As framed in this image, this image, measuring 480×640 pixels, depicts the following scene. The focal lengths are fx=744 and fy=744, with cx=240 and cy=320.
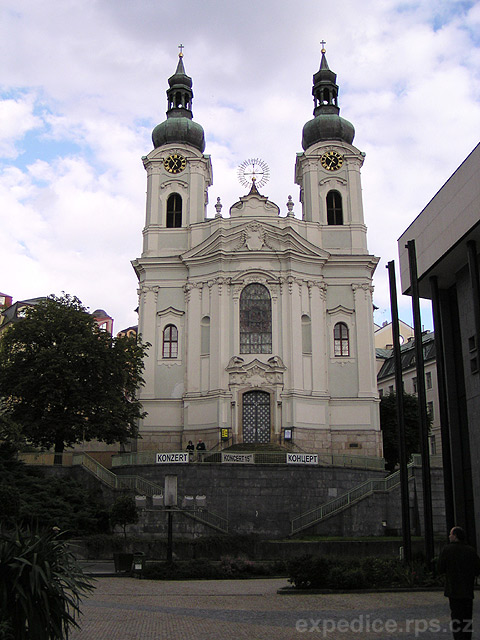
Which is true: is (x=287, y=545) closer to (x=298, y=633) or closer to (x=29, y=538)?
(x=298, y=633)

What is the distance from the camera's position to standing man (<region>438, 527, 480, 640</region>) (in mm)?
10297

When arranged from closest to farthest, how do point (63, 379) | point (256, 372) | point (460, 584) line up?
point (460, 584)
point (63, 379)
point (256, 372)

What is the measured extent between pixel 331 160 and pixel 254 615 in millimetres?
42746

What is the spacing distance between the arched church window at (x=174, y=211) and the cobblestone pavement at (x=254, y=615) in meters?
36.1

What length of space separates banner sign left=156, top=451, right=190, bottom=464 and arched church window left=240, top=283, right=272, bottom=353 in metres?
12.9

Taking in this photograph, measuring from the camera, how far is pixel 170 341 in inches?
1941

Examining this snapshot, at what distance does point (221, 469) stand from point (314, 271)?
18720mm

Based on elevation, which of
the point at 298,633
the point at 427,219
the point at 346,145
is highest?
the point at 346,145

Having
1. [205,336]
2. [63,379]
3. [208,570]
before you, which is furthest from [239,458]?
[205,336]

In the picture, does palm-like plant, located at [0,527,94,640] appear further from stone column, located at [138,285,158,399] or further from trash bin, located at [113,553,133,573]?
stone column, located at [138,285,158,399]

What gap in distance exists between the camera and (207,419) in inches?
1813

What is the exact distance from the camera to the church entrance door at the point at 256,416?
4559 cm

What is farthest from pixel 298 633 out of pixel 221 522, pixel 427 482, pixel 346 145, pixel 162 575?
pixel 346 145

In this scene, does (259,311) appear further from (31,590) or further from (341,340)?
(31,590)
